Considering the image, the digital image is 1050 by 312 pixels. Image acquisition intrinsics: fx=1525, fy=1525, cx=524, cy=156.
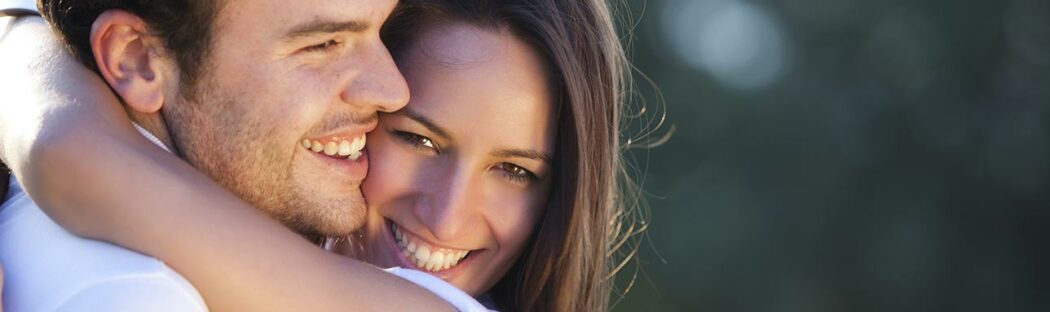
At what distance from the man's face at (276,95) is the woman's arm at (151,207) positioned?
22cm

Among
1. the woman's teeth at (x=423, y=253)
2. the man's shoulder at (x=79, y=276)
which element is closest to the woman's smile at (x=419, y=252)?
the woman's teeth at (x=423, y=253)

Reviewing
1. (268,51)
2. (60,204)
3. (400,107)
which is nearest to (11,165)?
(60,204)

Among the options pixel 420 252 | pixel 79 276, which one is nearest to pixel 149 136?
pixel 79 276

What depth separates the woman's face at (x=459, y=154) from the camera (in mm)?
3100

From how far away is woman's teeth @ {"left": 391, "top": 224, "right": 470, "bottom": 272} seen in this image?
3.20 m

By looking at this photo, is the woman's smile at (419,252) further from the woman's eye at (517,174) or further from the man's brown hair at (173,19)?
the man's brown hair at (173,19)

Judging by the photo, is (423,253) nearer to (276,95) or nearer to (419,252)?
(419,252)

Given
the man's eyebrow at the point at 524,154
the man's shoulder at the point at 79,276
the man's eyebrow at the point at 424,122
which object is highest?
the man's shoulder at the point at 79,276

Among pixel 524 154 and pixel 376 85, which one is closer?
pixel 376 85

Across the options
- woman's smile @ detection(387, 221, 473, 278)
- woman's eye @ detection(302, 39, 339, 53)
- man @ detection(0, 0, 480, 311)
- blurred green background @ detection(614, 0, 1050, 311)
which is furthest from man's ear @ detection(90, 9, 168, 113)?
blurred green background @ detection(614, 0, 1050, 311)

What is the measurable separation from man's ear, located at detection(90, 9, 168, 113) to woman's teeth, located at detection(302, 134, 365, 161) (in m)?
0.29

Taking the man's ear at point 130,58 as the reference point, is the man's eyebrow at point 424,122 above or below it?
below

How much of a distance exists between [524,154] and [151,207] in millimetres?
1021

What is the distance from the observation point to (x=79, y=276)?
7.30 ft
